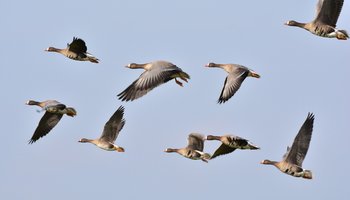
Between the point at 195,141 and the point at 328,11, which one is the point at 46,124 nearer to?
the point at 195,141

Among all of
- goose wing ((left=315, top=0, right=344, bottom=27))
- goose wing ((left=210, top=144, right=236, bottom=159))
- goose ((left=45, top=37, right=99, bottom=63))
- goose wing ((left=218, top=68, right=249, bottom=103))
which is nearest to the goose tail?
goose wing ((left=315, top=0, right=344, bottom=27))

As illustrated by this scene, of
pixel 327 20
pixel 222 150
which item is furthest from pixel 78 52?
pixel 327 20

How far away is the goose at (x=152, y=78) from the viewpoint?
84.9 feet

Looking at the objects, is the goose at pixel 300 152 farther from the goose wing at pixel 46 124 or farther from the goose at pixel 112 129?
the goose wing at pixel 46 124

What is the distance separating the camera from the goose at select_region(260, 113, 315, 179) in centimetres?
2909

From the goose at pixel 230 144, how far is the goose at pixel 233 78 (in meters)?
1.96

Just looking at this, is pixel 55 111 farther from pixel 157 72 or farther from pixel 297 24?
pixel 297 24

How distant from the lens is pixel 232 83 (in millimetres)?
28438

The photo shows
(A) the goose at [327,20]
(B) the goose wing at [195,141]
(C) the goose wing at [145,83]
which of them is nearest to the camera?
(C) the goose wing at [145,83]

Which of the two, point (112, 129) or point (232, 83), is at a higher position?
point (232, 83)

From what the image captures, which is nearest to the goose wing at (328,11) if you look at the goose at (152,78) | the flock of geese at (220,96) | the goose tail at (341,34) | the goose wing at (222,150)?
the flock of geese at (220,96)

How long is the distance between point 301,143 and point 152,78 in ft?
18.9

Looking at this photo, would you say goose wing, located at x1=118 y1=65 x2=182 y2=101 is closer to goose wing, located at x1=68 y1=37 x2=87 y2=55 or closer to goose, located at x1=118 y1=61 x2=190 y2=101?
goose, located at x1=118 y1=61 x2=190 y2=101

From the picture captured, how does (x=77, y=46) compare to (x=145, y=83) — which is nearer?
(x=145, y=83)
